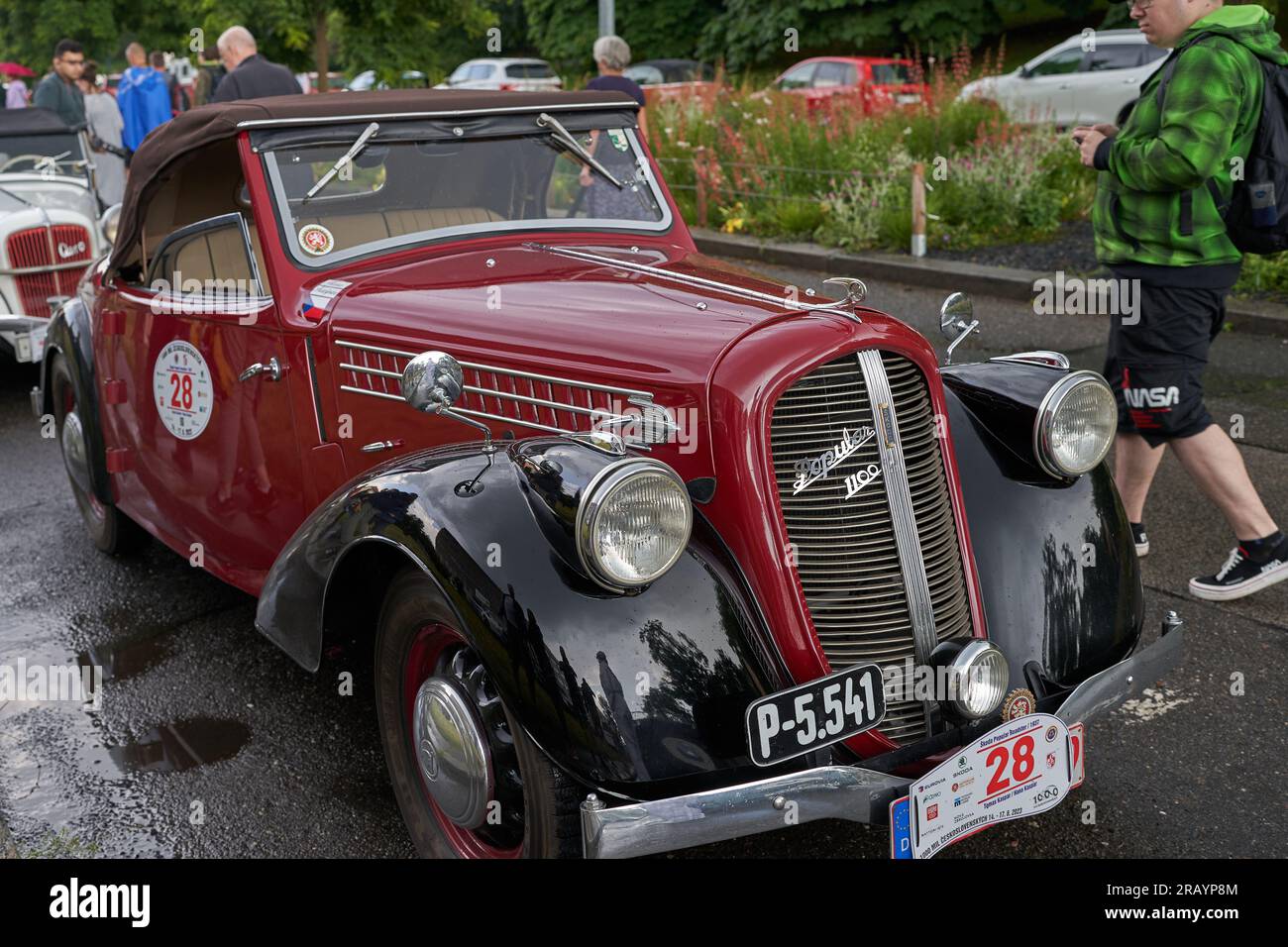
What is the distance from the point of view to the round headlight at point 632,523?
7.93ft

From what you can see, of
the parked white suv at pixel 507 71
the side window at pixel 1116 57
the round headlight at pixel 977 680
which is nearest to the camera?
the round headlight at pixel 977 680

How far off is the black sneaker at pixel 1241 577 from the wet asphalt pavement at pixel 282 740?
0.06 m

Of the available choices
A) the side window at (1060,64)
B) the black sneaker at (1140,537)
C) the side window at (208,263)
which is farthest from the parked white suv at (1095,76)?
the side window at (208,263)

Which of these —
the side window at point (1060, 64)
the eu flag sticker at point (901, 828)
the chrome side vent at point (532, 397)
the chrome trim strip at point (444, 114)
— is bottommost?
the eu flag sticker at point (901, 828)

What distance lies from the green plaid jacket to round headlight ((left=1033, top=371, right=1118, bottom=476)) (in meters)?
1.25

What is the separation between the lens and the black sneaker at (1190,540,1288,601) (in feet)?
13.9

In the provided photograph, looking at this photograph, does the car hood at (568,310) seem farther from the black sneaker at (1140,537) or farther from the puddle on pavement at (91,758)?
the black sneaker at (1140,537)

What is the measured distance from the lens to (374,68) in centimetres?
1645

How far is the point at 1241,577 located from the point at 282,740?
3.24 m

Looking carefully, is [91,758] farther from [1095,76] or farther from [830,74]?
[830,74]

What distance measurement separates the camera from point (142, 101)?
13.0 m
